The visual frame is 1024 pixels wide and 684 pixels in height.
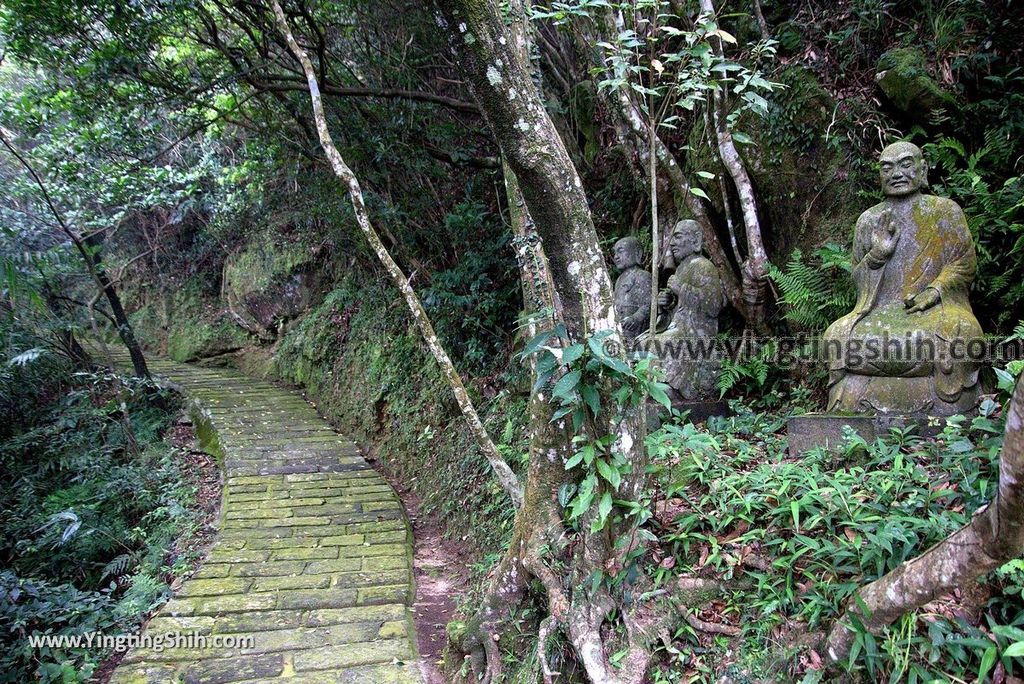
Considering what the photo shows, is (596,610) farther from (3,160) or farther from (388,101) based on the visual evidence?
(3,160)

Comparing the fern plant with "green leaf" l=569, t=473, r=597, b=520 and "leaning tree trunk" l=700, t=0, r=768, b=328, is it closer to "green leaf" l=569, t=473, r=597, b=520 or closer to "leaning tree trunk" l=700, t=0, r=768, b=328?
"leaning tree trunk" l=700, t=0, r=768, b=328

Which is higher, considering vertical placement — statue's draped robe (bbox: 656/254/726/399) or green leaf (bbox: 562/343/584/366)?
green leaf (bbox: 562/343/584/366)

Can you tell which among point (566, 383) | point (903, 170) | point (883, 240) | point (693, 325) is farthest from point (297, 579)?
point (903, 170)

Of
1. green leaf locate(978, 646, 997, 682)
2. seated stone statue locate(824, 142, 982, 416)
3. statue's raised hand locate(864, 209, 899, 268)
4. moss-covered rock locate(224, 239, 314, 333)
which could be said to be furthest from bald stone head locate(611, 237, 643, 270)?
moss-covered rock locate(224, 239, 314, 333)

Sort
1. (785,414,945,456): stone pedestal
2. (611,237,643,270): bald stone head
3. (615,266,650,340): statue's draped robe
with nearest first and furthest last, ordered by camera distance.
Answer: (785,414,945,456): stone pedestal → (615,266,650,340): statue's draped robe → (611,237,643,270): bald stone head

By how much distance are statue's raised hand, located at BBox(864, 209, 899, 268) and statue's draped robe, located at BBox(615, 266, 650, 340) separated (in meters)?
1.81

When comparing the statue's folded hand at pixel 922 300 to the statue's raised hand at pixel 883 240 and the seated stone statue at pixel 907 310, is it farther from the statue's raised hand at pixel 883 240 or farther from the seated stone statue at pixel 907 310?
the statue's raised hand at pixel 883 240

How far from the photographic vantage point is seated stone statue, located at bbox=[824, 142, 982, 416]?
359 cm

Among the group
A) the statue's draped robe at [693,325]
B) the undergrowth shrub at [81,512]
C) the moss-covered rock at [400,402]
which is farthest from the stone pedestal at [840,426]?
the undergrowth shrub at [81,512]

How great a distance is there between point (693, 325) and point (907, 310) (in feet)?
4.96

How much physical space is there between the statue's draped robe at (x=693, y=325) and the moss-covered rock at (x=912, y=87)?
198 cm

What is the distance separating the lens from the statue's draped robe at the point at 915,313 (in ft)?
11.8

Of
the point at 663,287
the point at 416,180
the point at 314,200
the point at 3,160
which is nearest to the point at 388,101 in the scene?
the point at 416,180

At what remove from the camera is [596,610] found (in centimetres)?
307
